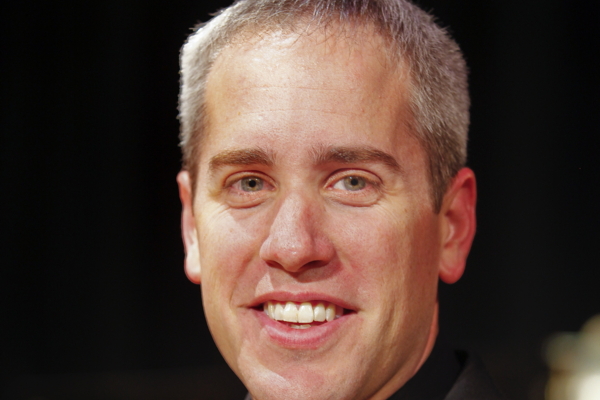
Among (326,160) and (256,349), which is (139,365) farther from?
(326,160)

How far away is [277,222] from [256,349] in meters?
0.33

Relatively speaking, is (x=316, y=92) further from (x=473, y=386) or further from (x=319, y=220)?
(x=473, y=386)

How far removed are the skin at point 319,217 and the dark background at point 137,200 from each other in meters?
1.33

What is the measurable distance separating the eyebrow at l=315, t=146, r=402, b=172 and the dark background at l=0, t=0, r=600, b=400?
1.41m

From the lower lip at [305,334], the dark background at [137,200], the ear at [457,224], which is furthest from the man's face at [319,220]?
the dark background at [137,200]

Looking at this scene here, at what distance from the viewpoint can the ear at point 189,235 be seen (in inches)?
75.0

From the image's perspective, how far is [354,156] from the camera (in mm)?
1596

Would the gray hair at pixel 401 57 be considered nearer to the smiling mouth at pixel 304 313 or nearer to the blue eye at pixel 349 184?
the blue eye at pixel 349 184

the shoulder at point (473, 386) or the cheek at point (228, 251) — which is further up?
the cheek at point (228, 251)

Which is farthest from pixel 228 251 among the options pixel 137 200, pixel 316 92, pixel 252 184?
pixel 137 200

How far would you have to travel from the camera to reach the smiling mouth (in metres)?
1.59

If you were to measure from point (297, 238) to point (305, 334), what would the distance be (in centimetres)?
25

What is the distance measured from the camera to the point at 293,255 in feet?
4.97

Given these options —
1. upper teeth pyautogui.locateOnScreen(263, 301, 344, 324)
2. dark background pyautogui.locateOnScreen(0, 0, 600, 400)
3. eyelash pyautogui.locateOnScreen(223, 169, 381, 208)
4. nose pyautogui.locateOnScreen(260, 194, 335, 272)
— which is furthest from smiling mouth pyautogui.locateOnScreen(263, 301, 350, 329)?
dark background pyautogui.locateOnScreen(0, 0, 600, 400)
